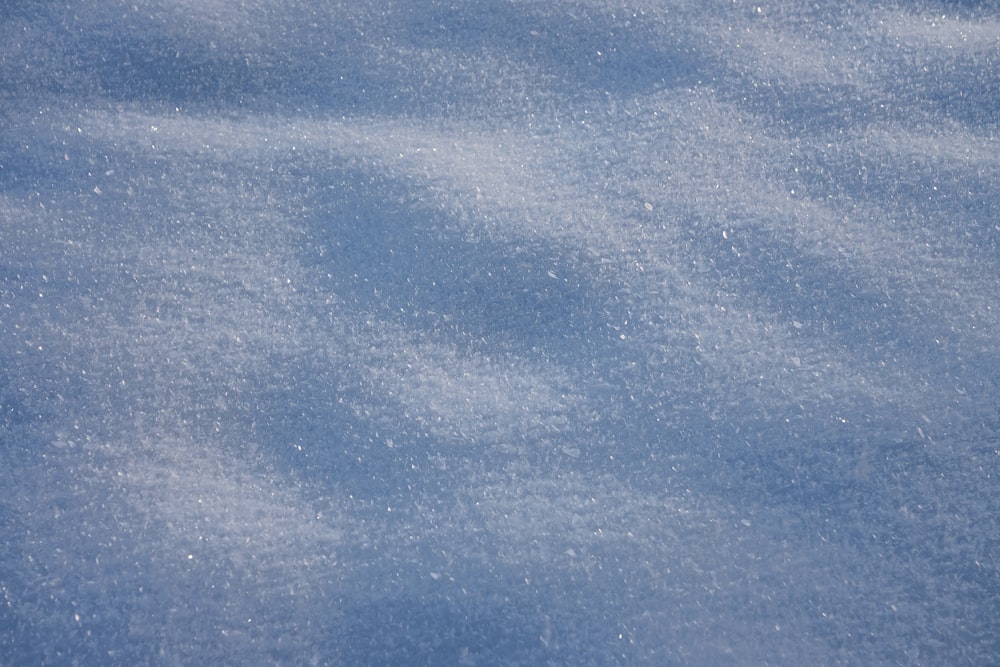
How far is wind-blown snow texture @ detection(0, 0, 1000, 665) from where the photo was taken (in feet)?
2.45

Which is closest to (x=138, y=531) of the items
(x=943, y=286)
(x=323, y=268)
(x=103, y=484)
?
(x=103, y=484)

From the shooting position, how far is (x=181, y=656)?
2.36 feet

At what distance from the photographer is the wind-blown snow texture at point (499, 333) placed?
2.45 feet

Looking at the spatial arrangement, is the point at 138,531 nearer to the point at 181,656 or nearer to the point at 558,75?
the point at 181,656

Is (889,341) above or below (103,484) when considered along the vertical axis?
above

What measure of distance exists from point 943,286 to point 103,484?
1053 millimetres

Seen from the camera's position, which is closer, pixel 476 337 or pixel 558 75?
pixel 476 337

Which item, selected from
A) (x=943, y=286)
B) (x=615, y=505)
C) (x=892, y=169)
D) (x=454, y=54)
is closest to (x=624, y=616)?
(x=615, y=505)

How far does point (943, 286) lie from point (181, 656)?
3.30 feet

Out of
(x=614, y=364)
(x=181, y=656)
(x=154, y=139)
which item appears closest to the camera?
(x=181, y=656)

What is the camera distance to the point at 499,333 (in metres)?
0.87

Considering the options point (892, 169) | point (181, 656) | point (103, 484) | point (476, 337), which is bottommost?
point (181, 656)

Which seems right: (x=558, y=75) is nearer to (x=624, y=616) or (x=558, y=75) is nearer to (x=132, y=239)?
(x=132, y=239)

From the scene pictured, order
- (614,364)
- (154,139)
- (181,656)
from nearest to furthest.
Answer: (181,656), (614,364), (154,139)
